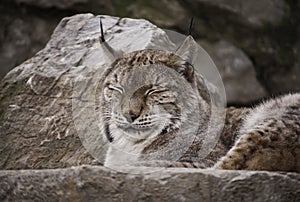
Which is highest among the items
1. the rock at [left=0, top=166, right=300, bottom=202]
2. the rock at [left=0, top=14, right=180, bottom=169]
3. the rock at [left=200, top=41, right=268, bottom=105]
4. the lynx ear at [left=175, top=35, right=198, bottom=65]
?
the rock at [left=0, top=166, right=300, bottom=202]

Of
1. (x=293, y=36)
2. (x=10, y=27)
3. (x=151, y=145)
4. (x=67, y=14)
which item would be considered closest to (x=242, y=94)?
(x=293, y=36)

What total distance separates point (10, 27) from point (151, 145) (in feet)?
13.2

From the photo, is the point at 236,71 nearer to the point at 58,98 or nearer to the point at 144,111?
the point at 58,98

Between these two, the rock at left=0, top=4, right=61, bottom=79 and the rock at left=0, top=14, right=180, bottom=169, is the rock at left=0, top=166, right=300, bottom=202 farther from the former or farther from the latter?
the rock at left=0, top=4, right=61, bottom=79

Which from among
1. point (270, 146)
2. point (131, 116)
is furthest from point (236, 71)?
point (270, 146)

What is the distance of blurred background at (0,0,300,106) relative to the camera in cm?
790

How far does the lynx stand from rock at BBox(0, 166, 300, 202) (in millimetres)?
680

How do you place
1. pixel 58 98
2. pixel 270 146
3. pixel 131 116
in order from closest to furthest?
pixel 270 146 → pixel 131 116 → pixel 58 98

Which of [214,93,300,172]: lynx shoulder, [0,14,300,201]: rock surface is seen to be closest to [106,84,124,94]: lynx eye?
[0,14,300,201]: rock surface

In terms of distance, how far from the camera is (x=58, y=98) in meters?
5.35

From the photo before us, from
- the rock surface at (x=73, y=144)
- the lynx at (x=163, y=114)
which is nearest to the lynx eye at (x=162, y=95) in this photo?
the lynx at (x=163, y=114)

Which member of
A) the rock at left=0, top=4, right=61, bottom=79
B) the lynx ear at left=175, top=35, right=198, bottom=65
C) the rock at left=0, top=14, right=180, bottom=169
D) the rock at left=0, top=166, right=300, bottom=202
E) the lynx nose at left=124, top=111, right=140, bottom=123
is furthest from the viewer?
the rock at left=0, top=4, right=61, bottom=79

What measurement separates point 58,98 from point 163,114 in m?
1.22

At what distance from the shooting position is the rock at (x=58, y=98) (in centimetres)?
505
